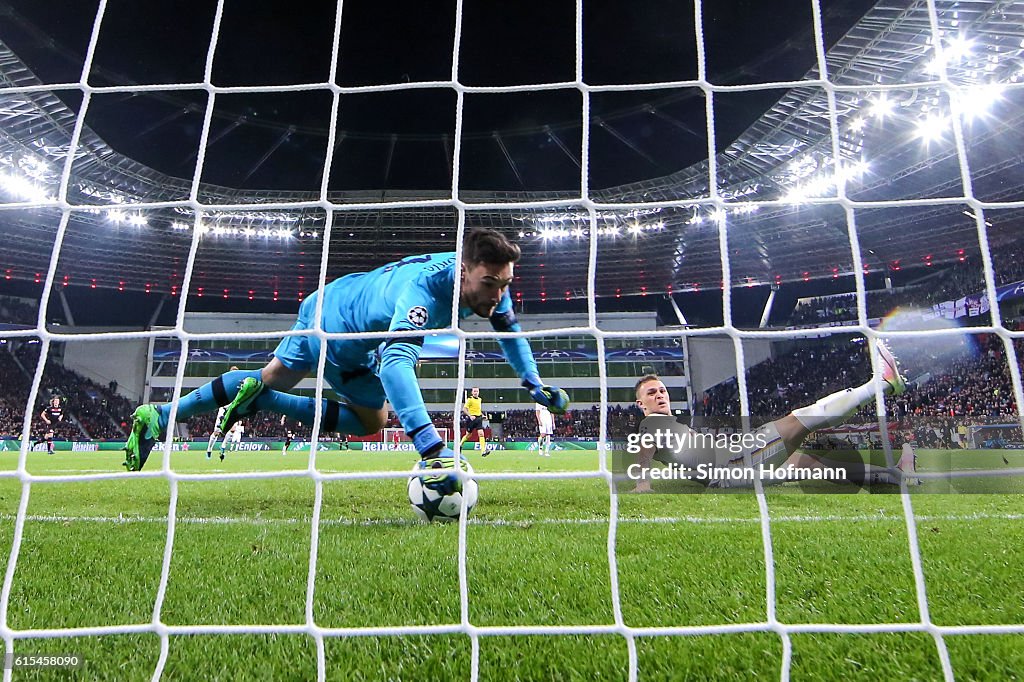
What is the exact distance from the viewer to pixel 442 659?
4.12 ft

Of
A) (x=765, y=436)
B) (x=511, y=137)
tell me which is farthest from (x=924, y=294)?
(x=765, y=436)

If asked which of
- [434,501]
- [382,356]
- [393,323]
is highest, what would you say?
[393,323]

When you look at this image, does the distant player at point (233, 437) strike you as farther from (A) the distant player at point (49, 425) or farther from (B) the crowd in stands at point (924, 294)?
(B) the crowd in stands at point (924, 294)

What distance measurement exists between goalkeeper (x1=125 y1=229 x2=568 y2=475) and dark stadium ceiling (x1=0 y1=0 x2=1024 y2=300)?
7.97ft

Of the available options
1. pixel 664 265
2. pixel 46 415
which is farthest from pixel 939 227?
pixel 46 415

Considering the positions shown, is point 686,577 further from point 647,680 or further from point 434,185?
point 434,185

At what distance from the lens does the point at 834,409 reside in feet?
11.1

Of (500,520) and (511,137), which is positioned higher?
(511,137)

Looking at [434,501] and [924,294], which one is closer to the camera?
[434,501]

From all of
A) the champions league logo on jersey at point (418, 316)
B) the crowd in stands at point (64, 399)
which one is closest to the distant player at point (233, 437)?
the crowd in stands at point (64, 399)

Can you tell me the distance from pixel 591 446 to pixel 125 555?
14.2m

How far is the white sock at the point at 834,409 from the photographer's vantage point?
331 centimetres

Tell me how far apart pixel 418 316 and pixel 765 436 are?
89.2 inches
